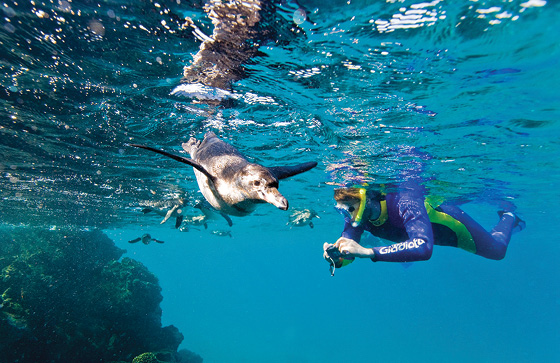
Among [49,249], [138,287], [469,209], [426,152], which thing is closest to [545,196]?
[469,209]

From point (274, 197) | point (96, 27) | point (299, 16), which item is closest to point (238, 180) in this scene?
point (274, 197)

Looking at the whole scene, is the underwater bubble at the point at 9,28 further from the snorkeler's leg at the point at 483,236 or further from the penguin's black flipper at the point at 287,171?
the snorkeler's leg at the point at 483,236

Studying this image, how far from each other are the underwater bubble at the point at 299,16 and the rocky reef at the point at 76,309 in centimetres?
1195

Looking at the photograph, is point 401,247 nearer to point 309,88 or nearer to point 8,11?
point 309,88

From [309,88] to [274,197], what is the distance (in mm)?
5624

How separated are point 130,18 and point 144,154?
6880mm

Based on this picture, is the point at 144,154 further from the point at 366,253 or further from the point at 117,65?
the point at 366,253

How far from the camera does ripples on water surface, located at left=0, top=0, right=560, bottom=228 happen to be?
4.82 meters

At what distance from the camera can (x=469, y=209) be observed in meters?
23.9

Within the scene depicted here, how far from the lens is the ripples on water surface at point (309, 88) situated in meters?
4.82

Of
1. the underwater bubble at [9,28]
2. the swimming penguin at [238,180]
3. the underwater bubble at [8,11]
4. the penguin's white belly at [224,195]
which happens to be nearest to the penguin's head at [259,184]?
the swimming penguin at [238,180]

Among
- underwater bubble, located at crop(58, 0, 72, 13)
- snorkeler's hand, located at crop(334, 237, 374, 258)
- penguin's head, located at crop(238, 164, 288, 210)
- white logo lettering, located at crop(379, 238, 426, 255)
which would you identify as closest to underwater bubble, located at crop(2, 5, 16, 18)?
underwater bubble, located at crop(58, 0, 72, 13)

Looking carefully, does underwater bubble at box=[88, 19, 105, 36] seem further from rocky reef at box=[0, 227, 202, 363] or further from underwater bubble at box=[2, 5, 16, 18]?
rocky reef at box=[0, 227, 202, 363]

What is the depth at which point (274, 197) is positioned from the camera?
6.39 feet
